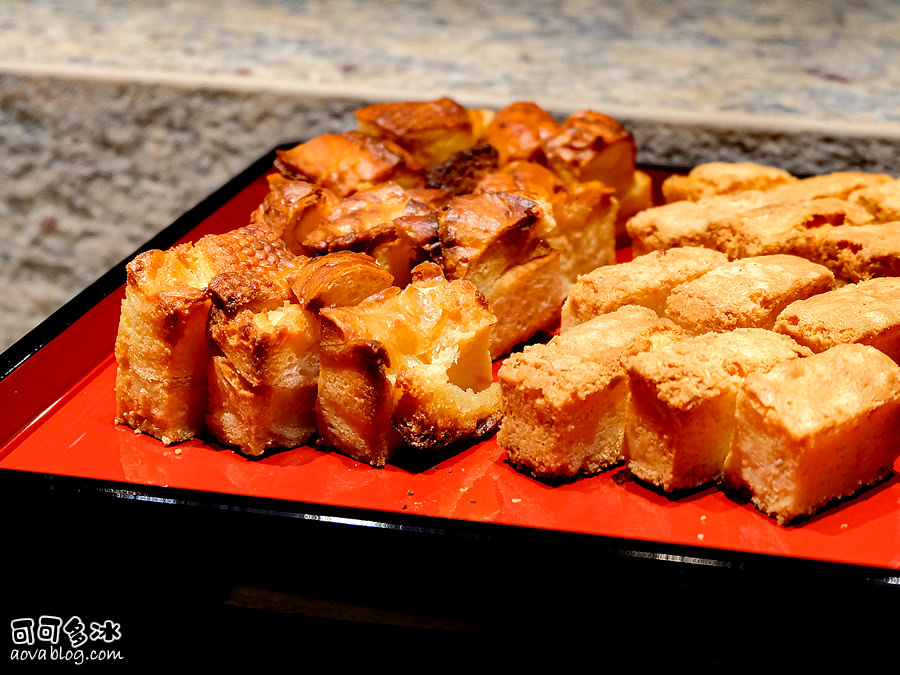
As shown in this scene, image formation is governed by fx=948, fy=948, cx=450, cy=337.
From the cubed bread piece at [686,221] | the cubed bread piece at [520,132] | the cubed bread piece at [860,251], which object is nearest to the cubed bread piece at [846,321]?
the cubed bread piece at [860,251]

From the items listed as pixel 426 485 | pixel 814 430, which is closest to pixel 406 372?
pixel 426 485

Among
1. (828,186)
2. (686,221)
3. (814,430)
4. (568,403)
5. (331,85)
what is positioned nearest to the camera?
(814,430)

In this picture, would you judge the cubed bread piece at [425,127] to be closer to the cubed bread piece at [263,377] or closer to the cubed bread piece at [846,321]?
the cubed bread piece at [263,377]

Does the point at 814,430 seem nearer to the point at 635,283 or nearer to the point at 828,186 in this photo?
the point at 635,283

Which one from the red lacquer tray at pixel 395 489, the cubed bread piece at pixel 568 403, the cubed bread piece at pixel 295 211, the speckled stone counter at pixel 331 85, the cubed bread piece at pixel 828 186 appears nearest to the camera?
the red lacquer tray at pixel 395 489

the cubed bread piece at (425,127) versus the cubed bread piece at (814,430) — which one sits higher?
the cubed bread piece at (425,127)
